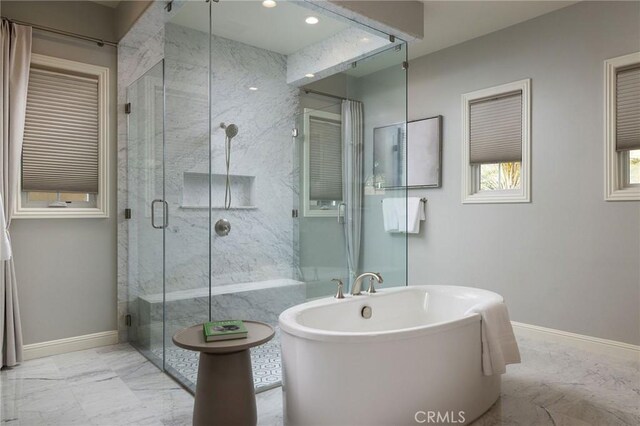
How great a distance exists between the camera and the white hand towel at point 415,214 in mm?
4379

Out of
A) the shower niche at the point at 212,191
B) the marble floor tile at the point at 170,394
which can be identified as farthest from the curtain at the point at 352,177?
the marble floor tile at the point at 170,394

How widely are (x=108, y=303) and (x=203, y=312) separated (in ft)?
4.07

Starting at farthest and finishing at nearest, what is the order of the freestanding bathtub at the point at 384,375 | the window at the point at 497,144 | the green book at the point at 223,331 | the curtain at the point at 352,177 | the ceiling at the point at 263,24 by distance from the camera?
the window at the point at 497,144, the curtain at the point at 352,177, the ceiling at the point at 263,24, the green book at the point at 223,331, the freestanding bathtub at the point at 384,375

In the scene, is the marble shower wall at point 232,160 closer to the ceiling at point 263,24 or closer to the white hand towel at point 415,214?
the ceiling at point 263,24

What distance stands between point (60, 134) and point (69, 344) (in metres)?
1.54

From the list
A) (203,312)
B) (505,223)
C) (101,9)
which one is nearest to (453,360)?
(203,312)

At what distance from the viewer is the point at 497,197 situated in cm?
384

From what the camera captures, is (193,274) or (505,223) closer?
(193,274)

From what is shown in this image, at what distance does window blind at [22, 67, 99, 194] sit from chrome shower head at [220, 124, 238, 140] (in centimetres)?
127

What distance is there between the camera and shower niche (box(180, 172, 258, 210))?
100 inches

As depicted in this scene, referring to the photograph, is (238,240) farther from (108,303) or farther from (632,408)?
(632,408)

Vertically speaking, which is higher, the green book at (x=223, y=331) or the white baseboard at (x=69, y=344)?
the green book at (x=223, y=331)

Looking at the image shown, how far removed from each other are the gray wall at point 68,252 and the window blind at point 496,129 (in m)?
3.11

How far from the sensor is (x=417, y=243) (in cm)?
452
